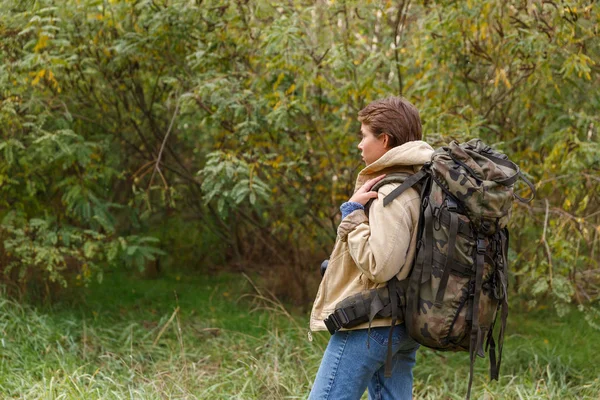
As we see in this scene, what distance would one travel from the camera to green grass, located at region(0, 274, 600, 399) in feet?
15.0

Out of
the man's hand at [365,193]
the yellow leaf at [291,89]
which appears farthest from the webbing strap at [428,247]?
the yellow leaf at [291,89]

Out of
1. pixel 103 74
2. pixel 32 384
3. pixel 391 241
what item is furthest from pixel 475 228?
pixel 103 74

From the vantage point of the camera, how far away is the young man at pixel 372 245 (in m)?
2.46

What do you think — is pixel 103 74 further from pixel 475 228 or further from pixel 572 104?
pixel 475 228

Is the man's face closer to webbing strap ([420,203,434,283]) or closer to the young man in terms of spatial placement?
the young man

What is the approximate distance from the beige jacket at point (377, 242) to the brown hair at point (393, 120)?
2.5 inches

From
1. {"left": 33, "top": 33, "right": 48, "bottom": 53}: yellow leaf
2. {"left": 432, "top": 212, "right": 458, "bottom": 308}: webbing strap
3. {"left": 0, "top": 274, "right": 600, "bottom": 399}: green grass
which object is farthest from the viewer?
{"left": 33, "top": 33, "right": 48, "bottom": 53}: yellow leaf

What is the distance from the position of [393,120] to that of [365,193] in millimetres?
286

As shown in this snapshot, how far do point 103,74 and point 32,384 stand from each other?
2.86 metres

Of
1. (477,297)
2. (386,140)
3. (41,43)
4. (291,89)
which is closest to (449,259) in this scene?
(477,297)

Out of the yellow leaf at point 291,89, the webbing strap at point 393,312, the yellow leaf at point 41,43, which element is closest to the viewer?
the webbing strap at point 393,312

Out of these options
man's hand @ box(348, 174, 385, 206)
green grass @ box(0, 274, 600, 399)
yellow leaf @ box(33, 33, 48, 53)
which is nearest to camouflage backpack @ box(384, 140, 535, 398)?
man's hand @ box(348, 174, 385, 206)

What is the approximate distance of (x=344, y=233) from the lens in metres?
2.54

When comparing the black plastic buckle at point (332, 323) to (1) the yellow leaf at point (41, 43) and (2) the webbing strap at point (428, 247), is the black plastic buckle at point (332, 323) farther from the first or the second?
(1) the yellow leaf at point (41, 43)
